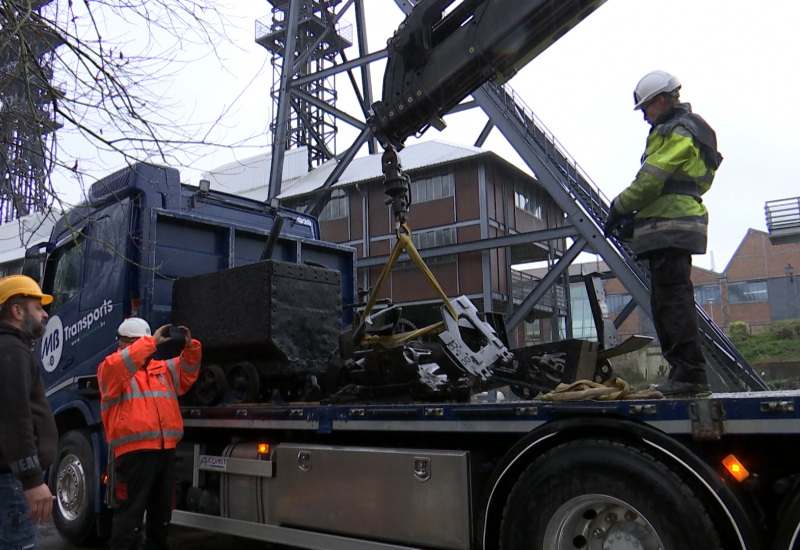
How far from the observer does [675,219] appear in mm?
3826

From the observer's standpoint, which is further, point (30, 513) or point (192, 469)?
point (192, 469)

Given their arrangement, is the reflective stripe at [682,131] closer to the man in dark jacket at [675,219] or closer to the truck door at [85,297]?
the man in dark jacket at [675,219]

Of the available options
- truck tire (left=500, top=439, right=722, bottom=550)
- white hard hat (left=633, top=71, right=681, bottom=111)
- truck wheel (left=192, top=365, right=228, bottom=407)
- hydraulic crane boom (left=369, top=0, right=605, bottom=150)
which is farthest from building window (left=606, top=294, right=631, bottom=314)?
truck tire (left=500, top=439, right=722, bottom=550)

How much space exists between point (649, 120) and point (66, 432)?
18.9 feet

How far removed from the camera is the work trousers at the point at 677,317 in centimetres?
374

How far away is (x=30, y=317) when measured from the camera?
3365mm

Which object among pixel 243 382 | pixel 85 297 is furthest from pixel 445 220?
pixel 243 382

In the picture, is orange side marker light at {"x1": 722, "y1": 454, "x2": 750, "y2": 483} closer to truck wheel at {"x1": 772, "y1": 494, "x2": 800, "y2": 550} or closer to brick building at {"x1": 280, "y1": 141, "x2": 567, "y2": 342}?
truck wheel at {"x1": 772, "y1": 494, "x2": 800, "y2": 550}

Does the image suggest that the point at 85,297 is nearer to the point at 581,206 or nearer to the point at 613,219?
the point at 613,219

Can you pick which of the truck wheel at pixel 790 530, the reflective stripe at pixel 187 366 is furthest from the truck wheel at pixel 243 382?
the truck wheel at pixel 790 530

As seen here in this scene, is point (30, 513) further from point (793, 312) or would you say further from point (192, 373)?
point (793, 312)

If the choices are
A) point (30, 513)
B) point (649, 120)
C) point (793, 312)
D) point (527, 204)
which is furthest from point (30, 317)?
point (793, 312)

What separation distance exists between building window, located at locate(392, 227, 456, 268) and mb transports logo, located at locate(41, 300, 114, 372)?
1533cm

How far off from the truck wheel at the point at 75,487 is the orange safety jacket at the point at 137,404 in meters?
1.28
